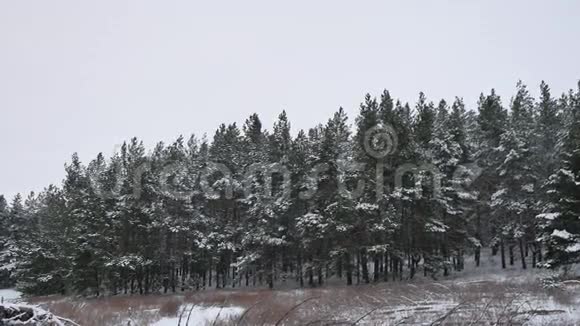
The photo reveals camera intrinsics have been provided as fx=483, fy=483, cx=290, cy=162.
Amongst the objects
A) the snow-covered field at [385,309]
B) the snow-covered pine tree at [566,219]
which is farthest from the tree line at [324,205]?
the snow-covered field at [385,309]

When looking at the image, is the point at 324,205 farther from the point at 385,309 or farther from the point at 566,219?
the point at 385,309

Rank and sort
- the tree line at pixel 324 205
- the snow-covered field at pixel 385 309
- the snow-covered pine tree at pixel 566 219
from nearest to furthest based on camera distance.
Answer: the snow-covered field at pixel 385 309
the snow-covered pine tree at pixel 566 219
the tree line at pixel 324 205

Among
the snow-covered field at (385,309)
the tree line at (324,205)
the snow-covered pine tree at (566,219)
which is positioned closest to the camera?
the snow-covered field at (385,309)

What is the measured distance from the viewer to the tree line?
35469 millimetres

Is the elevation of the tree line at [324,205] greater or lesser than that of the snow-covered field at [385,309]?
greater

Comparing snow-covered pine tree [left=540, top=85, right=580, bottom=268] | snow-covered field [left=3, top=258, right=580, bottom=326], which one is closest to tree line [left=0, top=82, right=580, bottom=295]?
snow-covered pine tree [left=540, top=85, right=580, bottom=268]

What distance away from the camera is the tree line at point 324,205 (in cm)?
3547

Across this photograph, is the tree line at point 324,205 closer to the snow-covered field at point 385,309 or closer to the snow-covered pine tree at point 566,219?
the snow-covered pine tree at point 566,219

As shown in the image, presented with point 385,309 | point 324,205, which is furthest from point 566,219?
point 324,205

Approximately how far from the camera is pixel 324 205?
36312 mm

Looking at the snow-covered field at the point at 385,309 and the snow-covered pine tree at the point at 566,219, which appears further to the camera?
the snow-covered pine tree at the point at 566,219

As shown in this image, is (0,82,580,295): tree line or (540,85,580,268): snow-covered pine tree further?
(0,82,580,295): tree line

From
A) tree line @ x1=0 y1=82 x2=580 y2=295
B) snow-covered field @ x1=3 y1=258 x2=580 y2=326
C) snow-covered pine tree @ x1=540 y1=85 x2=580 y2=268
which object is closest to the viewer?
snow-covered field @ x1=3 y1=258 x2=580 y2=326

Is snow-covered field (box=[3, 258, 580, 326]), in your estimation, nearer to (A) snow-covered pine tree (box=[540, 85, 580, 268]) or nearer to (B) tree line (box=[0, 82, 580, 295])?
(A) snow-covered pine tree (box=[540, 85, 580, 268])
